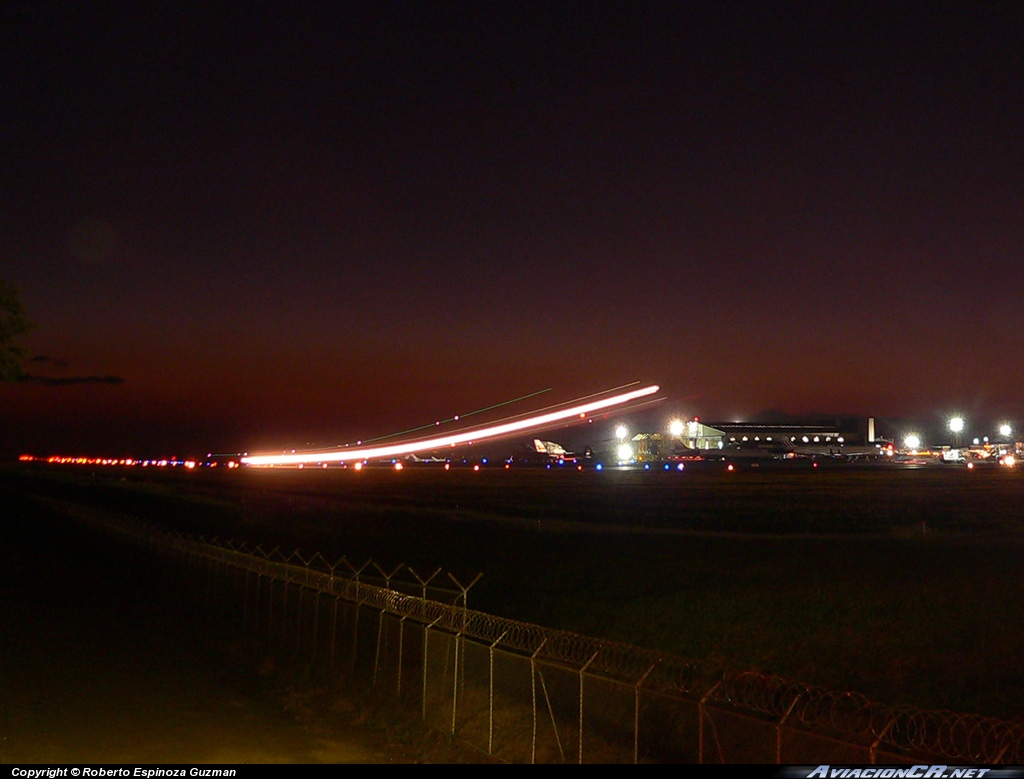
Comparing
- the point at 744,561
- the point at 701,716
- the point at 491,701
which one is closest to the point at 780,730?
the point at 701,716

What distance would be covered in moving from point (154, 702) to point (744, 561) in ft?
56.6

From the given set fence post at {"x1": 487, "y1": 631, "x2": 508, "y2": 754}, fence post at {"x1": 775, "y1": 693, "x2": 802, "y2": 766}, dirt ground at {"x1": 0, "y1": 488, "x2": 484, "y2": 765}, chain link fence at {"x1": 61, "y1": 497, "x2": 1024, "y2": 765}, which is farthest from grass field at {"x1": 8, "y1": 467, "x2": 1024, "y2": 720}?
fence post at {"x1": 775, "y1": 693, "x2": 802, "y2": 766}

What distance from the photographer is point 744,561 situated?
91.7 ft

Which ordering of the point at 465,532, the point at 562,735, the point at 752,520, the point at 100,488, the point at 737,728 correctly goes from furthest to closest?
the point at 100,488 → the point at 752,520 → the point at 465,532 → the point at 562,735 → the point at 737,728

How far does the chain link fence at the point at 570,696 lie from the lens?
9.23 meters

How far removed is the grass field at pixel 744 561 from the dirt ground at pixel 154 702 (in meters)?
7.01

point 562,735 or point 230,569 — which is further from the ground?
point 230,569

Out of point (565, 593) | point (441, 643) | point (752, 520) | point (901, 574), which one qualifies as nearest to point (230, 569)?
point (565, 593)

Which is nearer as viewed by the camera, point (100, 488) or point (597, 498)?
point (597, 498)

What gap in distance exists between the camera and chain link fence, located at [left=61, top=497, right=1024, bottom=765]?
9.23 meters

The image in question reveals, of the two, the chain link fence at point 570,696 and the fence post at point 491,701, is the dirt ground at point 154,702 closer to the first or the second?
the fence post at point 491,701

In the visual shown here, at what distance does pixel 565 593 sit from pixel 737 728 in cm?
1558

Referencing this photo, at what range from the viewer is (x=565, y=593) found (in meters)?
25.1

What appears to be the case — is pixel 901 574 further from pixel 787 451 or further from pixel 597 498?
pixel 787 451
